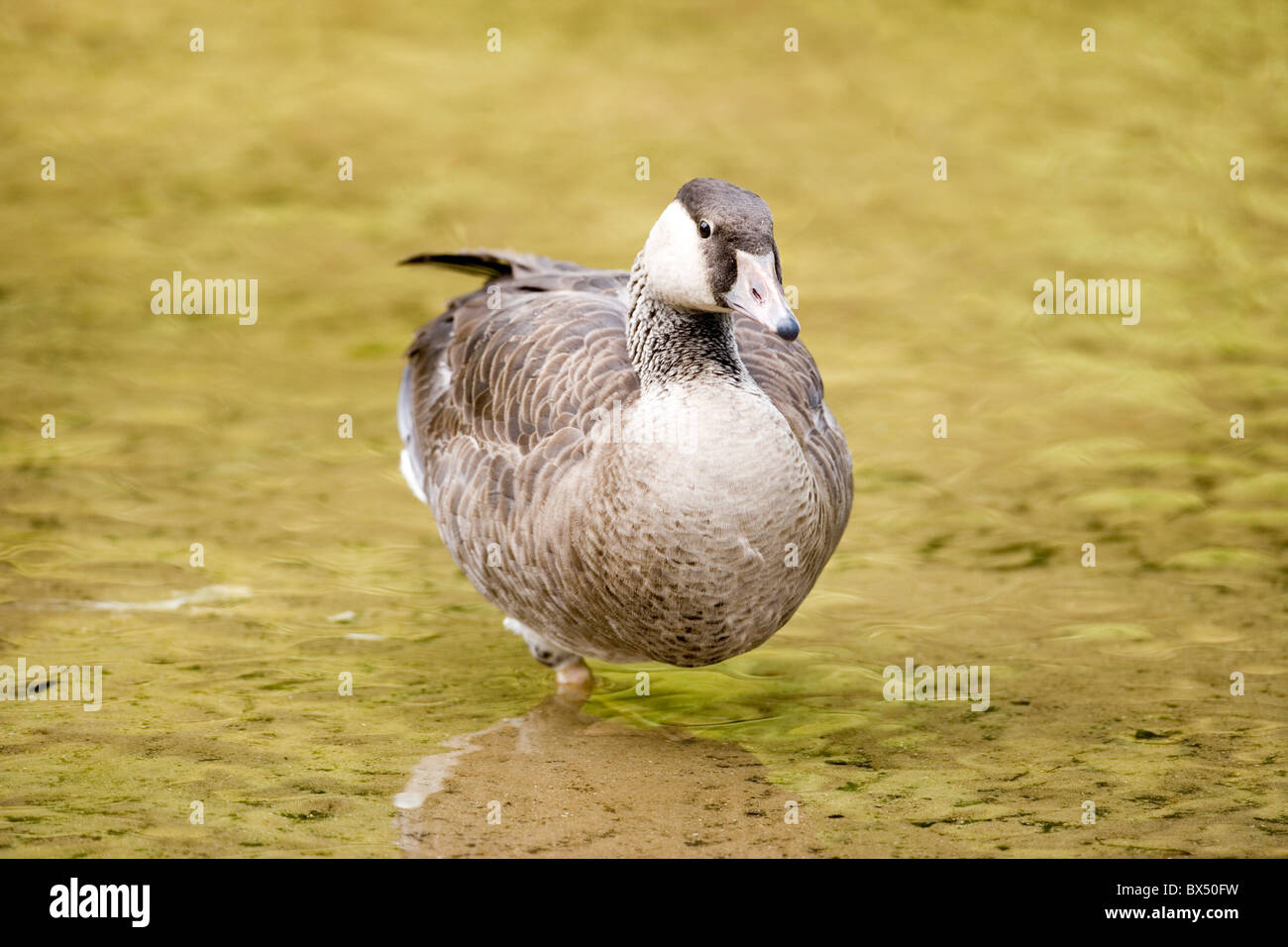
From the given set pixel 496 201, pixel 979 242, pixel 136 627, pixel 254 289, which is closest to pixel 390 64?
pixel 496 201

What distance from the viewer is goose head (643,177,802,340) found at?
16.4ft

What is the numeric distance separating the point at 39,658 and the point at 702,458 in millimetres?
3174

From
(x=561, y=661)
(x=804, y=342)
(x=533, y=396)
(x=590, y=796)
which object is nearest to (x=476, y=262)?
(x=533, y=396)

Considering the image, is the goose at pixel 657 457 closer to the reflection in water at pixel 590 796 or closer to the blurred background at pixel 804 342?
the reflection in water at pixel 590 796

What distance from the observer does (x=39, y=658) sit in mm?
6520

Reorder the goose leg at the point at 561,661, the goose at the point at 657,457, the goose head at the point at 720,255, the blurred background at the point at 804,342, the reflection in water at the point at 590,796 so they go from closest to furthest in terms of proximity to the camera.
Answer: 1. the goose head at the point at 720,255
2. the goose at the point at 657,457
3. the reflection in water at the point at 590,796
4. the blurred background at the point at 804,342
5. the goose leg at the point at 561,661

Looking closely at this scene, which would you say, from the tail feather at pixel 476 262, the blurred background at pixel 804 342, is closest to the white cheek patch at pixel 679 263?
the tail feather at pixel 476 262

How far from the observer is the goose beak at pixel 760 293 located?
4867mm

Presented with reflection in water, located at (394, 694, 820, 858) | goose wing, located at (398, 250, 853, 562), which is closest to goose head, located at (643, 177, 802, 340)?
goose wing, located at (398, 250, 853, 562)

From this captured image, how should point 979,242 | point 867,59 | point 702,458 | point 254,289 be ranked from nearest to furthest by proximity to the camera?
1. point 702,458
2. point 254,289
3. point 979,242
4. point 867,59

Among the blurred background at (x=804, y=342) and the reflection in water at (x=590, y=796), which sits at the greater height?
the blurred background at (x=804, y=342)

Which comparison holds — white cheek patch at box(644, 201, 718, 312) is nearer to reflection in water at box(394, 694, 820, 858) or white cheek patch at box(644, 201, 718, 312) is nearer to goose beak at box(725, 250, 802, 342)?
goose beak at box(725, 250, 802, 342)

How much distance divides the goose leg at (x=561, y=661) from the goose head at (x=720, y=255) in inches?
72.5

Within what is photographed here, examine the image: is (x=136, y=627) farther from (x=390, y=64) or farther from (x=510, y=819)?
(x=390, y=64)
